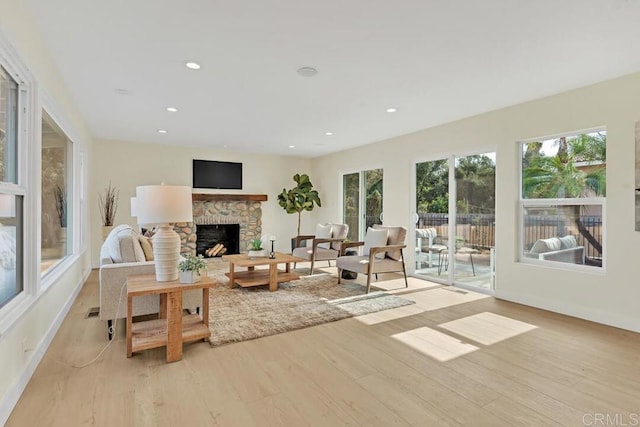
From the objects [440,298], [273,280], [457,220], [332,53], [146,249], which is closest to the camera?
[332,53]

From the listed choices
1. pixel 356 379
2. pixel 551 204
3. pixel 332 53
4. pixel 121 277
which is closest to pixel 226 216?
pixel 121 277

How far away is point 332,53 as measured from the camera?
2.88 meters

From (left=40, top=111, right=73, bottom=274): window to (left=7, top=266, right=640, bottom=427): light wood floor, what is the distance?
0.83 meters

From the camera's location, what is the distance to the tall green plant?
7957 millimetres

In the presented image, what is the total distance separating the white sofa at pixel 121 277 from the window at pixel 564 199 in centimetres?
403

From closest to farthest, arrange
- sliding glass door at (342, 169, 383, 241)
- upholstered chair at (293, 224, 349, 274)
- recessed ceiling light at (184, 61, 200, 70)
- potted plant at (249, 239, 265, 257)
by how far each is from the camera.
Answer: recessed ceiling light at (184, 61, 200, 70)
potted plant at (249, 239, 265, 257)
upholstered chair at (293, 224, 349, 274)
sliding glass door at (342, 169, 383, 241)

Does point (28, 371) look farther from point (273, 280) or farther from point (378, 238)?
point (378, 238)

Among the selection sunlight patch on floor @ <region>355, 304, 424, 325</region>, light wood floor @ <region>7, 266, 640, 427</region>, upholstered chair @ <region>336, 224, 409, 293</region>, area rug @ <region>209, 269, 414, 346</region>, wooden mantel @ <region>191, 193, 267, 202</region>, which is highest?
wooden mantel @ <region>191, 193, 267, 202</region>

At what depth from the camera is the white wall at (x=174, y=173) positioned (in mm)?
6520

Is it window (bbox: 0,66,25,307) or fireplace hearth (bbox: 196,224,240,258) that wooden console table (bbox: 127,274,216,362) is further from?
fireplace hearth (bbox: 196,224,240,258)

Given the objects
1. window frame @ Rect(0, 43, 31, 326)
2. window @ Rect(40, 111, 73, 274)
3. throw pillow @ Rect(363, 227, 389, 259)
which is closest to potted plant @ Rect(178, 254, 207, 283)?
window frame @ Rect(0, 43, 31, 326)

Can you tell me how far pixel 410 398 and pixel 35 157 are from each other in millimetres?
3079

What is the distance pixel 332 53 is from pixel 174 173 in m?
5.34

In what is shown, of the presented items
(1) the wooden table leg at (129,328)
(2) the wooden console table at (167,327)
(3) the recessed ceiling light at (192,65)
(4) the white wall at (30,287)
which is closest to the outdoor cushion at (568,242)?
(2) the wooden console table at (167,327)
